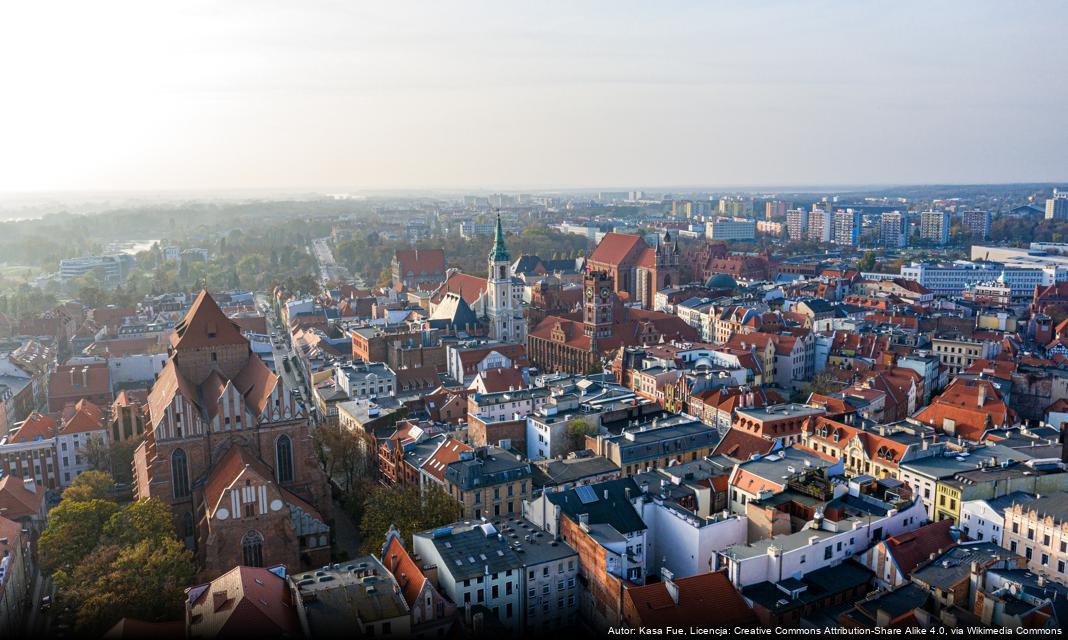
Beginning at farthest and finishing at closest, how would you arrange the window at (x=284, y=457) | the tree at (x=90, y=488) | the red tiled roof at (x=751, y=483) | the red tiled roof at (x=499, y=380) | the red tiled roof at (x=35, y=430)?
the red tiled roof at (x=499, y=380) < the red tiled roof at (x=35, y=430) < the window at (x=284, y=457) < the tree at (x=90, y=488) < the red tiled roof at (x=751, y=483)

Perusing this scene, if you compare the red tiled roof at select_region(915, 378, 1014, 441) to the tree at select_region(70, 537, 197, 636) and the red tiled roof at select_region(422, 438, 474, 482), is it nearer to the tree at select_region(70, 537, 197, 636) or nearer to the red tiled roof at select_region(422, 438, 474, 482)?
the red tiled roof at select_region(422, 438, 474, 482)

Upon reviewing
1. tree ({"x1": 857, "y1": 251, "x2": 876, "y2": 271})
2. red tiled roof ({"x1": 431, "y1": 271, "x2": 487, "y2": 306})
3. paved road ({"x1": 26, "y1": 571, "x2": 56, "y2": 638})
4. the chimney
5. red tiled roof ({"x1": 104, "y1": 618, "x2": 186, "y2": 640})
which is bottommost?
paved road ({"x1": 26, "y1": 571, "x2": 56, "y2": 638})

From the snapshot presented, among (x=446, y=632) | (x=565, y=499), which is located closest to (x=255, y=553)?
(x=446, y=632)

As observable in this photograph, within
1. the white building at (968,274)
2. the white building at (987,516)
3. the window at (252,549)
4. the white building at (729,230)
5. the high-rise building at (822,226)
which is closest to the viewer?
the window at (252,549)

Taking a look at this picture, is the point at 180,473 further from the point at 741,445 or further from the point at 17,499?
the point at 741,445

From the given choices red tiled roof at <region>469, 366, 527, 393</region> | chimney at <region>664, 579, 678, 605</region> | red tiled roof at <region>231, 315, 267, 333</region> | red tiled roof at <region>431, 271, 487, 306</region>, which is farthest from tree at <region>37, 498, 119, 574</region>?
red tiled roof at <region>431, 271, 487, 306</region>

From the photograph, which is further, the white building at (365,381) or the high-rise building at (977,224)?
the high-rise building at (977,224)

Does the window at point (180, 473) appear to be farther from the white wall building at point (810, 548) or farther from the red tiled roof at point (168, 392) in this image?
the white wall building at point (810, 548)

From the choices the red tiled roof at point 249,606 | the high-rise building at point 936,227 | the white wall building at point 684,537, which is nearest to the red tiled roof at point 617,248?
the white wall building at point 684,537
